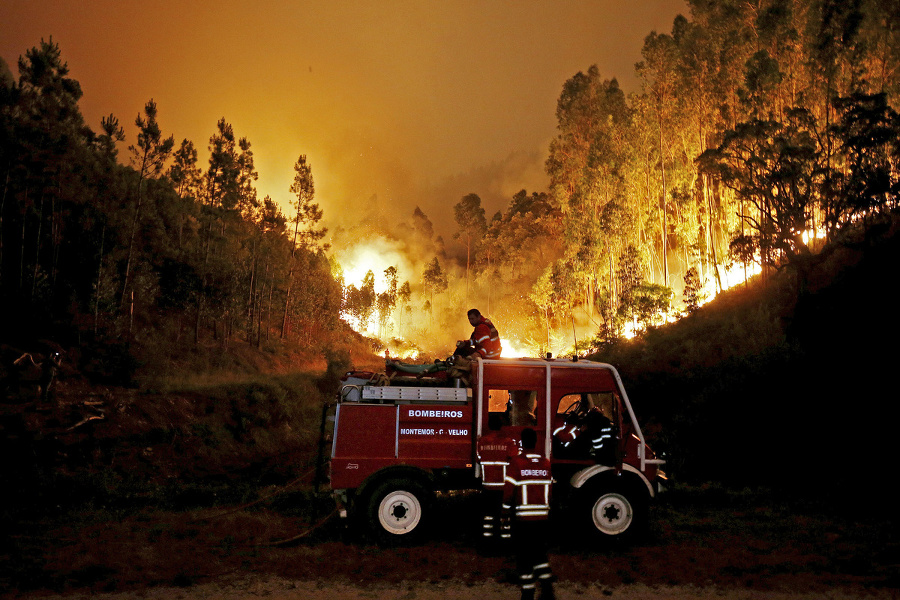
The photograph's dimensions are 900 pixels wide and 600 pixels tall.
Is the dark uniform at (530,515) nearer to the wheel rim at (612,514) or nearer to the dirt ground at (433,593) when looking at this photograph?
the dirt ground at (433,593)

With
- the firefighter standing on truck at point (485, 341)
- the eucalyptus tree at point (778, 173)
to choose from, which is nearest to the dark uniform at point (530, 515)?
the firefighter standing on truck at point (485, 341)

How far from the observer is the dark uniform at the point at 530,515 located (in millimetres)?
5461

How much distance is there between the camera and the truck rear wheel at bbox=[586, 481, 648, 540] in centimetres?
812

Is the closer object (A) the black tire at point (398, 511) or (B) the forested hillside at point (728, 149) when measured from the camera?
(A) the black tire at point (398, 511)

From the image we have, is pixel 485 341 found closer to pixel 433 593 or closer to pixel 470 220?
pixel 433 593

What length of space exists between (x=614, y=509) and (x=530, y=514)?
3.18m

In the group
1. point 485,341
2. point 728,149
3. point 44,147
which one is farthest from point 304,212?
point 485,341

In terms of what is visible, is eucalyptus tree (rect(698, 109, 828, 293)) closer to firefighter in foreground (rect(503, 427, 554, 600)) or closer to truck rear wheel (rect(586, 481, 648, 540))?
truck rear wheel (rect(586, 481, 648, 540))

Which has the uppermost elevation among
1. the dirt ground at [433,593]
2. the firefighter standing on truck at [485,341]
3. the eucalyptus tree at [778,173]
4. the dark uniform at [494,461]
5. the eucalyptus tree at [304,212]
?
the eucalyptus tree at [304,212]

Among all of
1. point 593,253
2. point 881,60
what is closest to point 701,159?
point 881,60

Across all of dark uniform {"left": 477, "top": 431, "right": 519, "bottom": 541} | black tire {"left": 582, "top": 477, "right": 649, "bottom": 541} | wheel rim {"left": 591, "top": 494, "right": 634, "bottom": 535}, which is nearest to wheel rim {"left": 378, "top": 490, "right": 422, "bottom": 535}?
dark uniform {"left": 477, "top": 431, "right": 519, "bottom": 541}

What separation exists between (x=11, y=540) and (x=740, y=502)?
1267 centimetres

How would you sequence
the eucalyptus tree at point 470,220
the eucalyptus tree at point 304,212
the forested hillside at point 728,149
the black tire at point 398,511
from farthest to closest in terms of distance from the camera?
the eucalyptus tree at point 470,220, the eucalyptus tree at point 304,212, the forested hillside at point 728,149, the black tire at point 398,511

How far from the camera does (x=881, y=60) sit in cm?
2816
